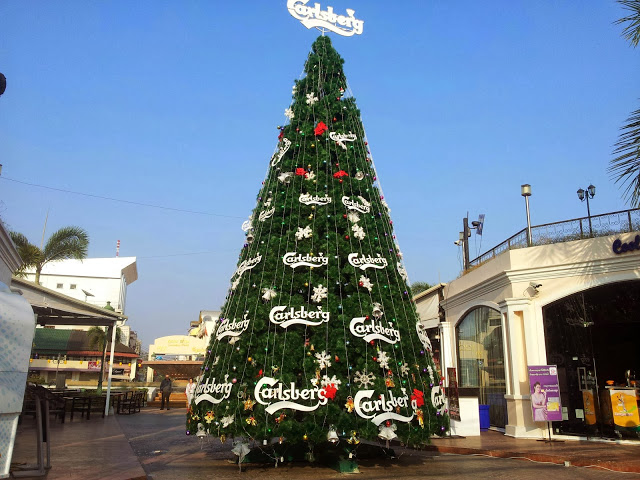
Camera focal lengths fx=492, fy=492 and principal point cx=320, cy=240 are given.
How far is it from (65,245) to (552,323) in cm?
2284

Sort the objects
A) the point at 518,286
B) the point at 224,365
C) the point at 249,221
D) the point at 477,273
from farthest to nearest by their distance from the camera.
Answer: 1. the point at 477,273
2. the point at 518,286
3. the point at 249,221
4. the point at 224,365

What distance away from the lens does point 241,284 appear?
29.1 ft

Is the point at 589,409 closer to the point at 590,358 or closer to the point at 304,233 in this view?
the point at 590,358

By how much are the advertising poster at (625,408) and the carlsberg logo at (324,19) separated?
11.1 m

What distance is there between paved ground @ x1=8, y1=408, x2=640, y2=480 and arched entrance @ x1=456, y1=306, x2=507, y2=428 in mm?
2553

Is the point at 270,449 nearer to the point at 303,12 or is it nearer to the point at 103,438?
the point at 103,438

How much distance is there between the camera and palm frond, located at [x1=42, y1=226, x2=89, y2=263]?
25.2 meters

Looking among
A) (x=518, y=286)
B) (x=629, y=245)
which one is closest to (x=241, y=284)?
(x=518, y=286)

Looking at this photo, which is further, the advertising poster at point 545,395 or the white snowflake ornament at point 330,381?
the advertising poster at point 545,395

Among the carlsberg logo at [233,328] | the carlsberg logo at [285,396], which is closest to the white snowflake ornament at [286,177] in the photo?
the carlsberg logo at [233,328]

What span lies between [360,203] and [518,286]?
7.10 meters

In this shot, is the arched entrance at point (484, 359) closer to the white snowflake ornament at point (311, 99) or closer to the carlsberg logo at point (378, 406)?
the carlsberg logo at point (378, 406)

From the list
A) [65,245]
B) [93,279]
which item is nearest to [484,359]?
[65,245]

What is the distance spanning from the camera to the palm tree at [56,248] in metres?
24.5
